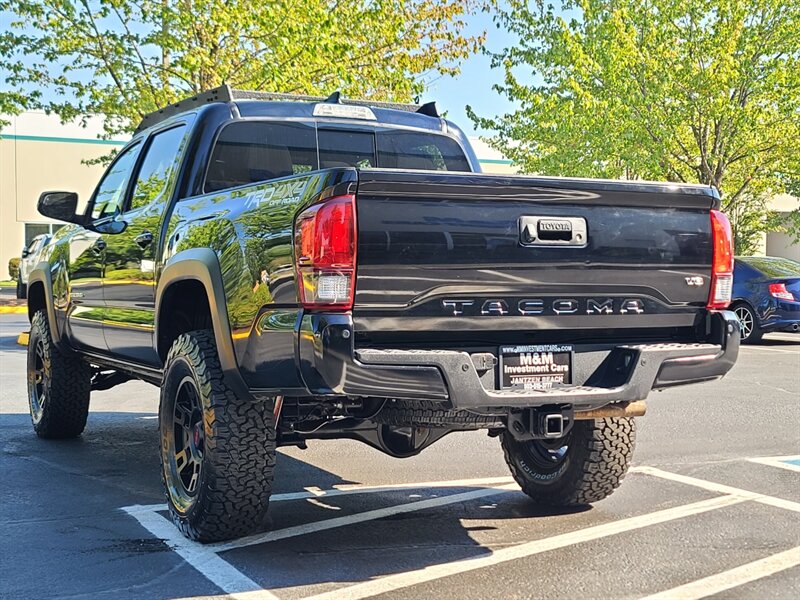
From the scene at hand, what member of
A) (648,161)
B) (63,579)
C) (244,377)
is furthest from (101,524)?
(648,161)

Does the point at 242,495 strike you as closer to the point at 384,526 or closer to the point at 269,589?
the point at 269,589

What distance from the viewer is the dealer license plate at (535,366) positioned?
4438 millimetres

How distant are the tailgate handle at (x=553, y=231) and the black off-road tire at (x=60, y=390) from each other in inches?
166

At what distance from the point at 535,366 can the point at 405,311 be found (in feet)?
2.12

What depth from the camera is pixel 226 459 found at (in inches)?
185

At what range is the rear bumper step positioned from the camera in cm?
411

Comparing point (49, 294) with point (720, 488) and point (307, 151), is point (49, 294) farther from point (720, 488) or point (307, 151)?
point (720, 488)

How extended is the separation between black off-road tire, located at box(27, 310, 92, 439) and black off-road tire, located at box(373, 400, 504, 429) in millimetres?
3496

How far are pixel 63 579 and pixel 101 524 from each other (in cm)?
94

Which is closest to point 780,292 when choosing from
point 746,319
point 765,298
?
point 765,298

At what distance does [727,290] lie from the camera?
16.4 feet

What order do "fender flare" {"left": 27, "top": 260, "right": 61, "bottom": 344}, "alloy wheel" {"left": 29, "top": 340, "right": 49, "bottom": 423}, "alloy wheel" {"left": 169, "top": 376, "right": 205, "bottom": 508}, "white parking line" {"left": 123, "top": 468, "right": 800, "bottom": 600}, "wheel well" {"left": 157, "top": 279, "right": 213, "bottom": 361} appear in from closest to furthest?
1. "white parking line" {"left": 123, "top": 468, "right": 800, "bottom": 600}
2. "alloy wheel" {"left": 169, "top": 376, "right": 205, "bottom": 508}
3. "wheel well" {"left": 157, "top": 279, "right": 213, "bottom": 361}
4. "fender flare" {"left": 27, "top": 260, "right": 61, "bottom": 344}
5. "alloy wheel" {"left": 29, "top": 340, "right": 49, "bottom": 423}

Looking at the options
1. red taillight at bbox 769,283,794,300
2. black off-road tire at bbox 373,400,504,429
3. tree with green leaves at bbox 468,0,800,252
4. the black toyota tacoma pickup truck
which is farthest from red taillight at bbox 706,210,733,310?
tree with green leaves at bbox 468,0,800,252

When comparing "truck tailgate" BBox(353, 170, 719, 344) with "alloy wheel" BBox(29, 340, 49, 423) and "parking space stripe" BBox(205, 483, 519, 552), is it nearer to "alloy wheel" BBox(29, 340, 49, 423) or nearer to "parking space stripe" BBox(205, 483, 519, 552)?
"parking space stripe" BBox(205, 483, 519, 552)
